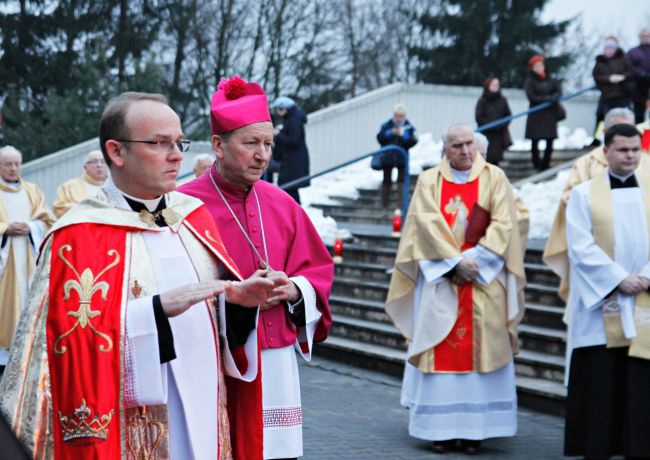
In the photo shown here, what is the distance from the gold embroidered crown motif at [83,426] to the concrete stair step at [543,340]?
279 inches

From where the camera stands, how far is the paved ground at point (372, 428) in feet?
25.7

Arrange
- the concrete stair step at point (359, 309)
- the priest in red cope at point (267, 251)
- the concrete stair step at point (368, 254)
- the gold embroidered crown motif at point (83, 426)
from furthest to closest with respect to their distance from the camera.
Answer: the concrete stair step at point (368, 254) < the concrete stair step at point (359, 309) < the priest in red cope at point (267, 251) < the gold embroidered crown motif at point (83, 426)

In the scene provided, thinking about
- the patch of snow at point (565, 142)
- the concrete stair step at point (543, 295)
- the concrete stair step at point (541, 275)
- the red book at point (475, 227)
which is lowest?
the concrete stair step at point (543, 295)

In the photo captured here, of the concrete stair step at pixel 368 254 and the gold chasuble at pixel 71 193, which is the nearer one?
the gold chasuble at pixel 71 193

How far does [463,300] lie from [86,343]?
516cm

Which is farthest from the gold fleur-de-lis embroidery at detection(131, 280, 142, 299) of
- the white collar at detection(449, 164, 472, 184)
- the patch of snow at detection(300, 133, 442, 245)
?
the patch of snow at detection(300, 133, 442, 245)

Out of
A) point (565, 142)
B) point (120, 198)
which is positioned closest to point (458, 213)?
point (120, 198)

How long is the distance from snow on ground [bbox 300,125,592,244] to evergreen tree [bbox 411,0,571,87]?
10.2 metres

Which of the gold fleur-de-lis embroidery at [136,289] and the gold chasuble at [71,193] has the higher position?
the gold chasuble at [71,193]

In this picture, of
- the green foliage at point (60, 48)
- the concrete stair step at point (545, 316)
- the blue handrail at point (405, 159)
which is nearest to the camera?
the concrete stair step at point (545, 316)

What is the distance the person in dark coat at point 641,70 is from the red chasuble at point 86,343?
13.6 m

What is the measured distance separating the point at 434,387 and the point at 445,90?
51.4 ft

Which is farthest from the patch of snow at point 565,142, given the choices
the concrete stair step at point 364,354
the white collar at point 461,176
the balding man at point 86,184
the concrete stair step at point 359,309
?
the white collar at point 461,176

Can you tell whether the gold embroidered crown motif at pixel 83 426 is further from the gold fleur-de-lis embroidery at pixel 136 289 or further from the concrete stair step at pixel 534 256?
the concrete stair step at pixel 534 256
